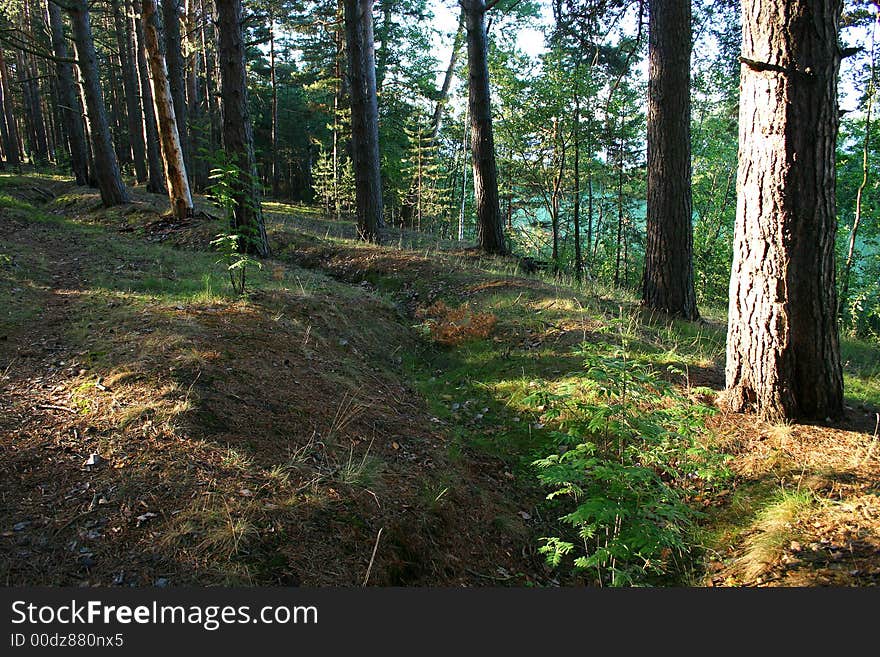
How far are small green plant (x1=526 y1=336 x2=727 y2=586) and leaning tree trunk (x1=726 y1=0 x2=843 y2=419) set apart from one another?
101 cm

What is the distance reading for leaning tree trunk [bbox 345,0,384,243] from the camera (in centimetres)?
1124

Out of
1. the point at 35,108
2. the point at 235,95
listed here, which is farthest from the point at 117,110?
the point at 235,95

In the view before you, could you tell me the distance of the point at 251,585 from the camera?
2.51 metres

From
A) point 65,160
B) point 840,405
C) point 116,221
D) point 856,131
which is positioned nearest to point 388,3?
point 116,221

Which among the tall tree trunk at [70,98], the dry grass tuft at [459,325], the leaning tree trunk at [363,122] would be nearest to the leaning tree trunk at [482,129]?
the leaning tree trunk at [363,122]

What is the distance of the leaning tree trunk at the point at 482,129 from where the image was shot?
1074 centimetres

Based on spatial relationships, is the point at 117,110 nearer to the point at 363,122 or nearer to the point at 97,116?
the point at 97,116

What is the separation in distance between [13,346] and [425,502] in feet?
13.8

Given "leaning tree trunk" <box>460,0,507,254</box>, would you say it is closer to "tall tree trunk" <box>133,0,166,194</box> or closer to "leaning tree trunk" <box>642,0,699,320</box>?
"leaning tree trunk" <box>642,0,699,320</box>

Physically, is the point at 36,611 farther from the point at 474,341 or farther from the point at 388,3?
the point at 388,3

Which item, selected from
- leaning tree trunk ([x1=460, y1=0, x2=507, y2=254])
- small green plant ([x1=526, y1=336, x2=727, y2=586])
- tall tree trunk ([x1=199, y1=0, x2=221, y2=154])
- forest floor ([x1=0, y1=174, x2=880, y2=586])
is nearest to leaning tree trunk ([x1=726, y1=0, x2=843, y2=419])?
forest floor ([x1=0, y1=174, x2=880, y2=586])

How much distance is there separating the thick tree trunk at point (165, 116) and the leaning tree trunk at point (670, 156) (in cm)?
987

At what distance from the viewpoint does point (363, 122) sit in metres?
11.5

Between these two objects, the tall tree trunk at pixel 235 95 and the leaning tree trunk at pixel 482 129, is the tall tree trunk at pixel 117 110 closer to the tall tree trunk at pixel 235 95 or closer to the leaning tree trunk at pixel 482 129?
the tall tree trunk at pixel 235 95
